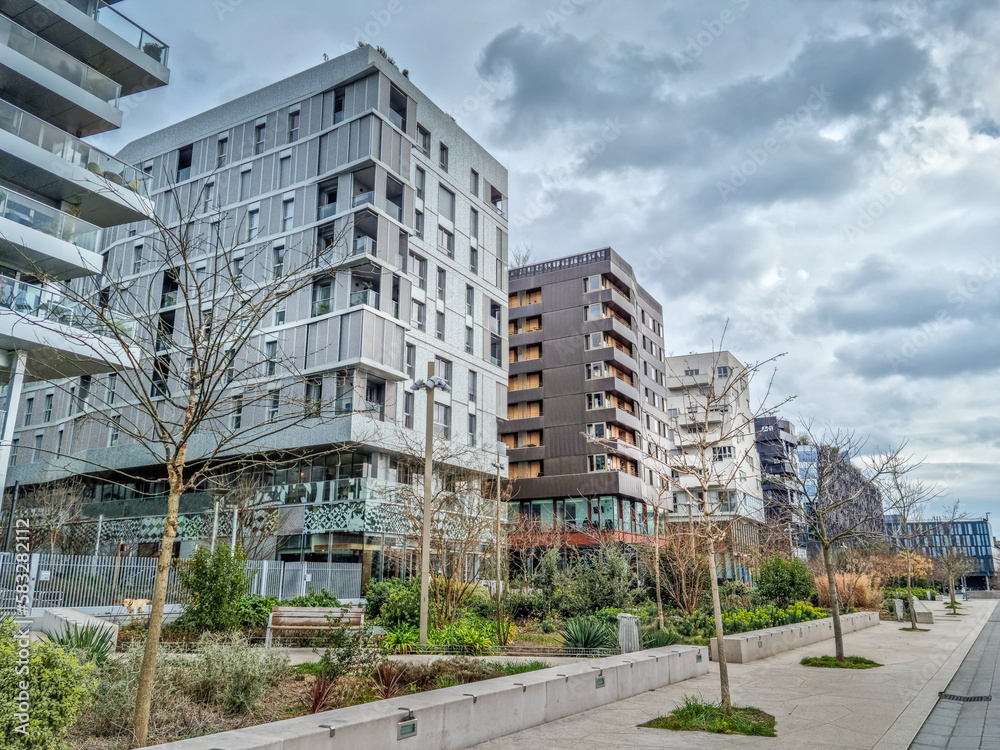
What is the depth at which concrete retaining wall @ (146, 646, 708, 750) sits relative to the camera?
18.8 feet

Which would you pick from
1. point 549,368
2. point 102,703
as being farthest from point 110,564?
point 549,368

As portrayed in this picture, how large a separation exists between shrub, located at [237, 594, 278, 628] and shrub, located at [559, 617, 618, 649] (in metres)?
7.64

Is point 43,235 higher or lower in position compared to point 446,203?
lower

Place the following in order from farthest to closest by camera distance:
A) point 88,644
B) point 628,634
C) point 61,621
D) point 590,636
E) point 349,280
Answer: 1. point 349,280
2. point 61,621
3. point 590,636
4. point 628,634
5. point 88,644

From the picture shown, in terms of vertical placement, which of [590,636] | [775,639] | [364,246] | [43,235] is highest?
[364,246]

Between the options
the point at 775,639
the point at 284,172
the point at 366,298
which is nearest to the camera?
the point at 775,639

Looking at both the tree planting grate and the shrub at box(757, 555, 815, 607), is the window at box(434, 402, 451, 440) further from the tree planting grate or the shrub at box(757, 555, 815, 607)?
the tree planting grate

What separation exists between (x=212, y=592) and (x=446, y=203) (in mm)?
31675

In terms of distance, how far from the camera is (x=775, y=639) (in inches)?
685

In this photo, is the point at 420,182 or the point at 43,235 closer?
the point at 43,235

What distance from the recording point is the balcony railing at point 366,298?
35.5m

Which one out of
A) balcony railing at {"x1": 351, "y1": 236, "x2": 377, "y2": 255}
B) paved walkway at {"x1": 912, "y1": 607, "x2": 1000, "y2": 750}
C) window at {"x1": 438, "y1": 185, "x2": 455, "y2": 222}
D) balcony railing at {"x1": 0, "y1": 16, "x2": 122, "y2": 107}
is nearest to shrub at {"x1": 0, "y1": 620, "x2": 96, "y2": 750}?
paved walkway at {"x1": 912, "y1": 607, "x2": 1000, "y2": 750}

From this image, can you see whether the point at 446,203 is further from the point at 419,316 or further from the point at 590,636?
the point at 590,636

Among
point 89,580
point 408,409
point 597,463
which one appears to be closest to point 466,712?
point 89,580
